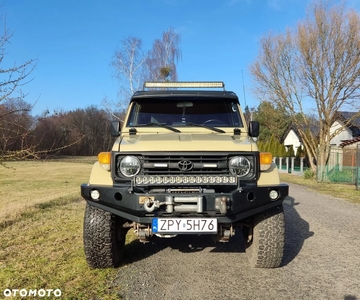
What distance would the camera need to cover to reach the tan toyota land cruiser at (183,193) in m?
3.50

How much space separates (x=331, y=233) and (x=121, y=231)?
388cm

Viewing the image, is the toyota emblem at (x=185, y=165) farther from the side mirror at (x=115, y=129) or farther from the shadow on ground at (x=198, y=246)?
the shadow on ground at (x=198, y=246)

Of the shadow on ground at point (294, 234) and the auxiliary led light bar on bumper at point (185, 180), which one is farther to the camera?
the shadow on ground at point (294, 234)

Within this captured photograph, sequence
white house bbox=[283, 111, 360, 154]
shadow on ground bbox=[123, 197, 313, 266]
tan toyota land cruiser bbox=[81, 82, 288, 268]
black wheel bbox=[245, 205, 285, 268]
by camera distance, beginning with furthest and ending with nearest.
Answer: white house bbox=[283, 111, 360, 154] → shadow on ground bbox=[123, 197, 313, 266] → black wheel bbox=[245, 205, 285, 268] → tan toyota land cruiser bbox=[81, 82, 288, 268]

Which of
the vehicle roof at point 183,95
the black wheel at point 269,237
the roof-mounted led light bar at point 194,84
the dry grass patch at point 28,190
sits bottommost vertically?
the dry grass patch at point 28,190

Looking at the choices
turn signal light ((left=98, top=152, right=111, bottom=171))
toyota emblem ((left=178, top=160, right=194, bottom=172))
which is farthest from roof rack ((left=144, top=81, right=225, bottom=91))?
toyota emblem ((left=178, top=160, right=194, bottom=172))

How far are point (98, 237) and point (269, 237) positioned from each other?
194 centimetres

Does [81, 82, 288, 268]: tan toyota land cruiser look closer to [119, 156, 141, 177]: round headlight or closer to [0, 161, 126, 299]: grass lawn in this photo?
[119, 156, 141, 177]: round headlight

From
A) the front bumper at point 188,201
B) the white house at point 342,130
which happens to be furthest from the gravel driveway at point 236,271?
the white house at point 342,130

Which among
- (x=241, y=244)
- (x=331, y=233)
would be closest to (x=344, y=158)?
(x=331, y=233)

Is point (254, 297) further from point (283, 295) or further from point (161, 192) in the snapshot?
point (161, 192)

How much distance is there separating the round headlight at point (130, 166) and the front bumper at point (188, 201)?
8.2 inches

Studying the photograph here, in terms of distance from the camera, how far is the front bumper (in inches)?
136

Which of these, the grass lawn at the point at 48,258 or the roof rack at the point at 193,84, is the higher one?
the roof rack at the point at 193,84
